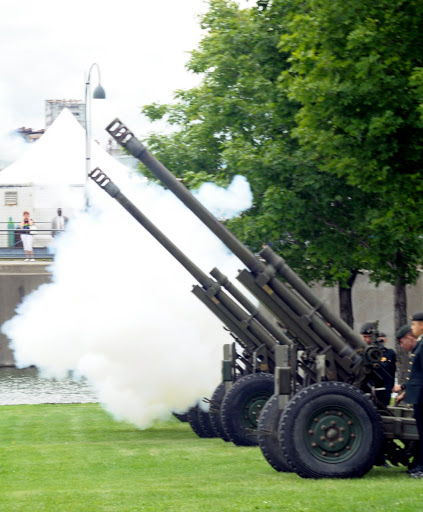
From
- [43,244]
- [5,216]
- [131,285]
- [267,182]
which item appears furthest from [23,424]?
[5,216]

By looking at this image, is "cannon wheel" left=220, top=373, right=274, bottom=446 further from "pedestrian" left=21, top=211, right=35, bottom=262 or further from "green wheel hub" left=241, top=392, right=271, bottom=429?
"pedestrian" left=21, top=211, right=35, bottom=262

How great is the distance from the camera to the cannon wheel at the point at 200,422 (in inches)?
701

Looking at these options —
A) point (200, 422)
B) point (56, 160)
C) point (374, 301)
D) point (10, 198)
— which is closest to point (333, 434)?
point (200, 422)

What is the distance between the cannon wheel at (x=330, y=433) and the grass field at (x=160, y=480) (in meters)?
0.20

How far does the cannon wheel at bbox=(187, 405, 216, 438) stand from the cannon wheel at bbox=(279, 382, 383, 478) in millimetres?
6372

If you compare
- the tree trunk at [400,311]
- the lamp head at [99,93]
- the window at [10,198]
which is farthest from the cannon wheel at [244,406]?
the window at [10,198]

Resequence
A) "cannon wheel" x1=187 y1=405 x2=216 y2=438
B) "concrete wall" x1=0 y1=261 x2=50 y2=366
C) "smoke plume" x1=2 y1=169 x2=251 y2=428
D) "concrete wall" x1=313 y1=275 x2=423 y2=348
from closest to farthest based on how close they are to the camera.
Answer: "cannon wheel" x1=187 y1=405 x2=216 y2=438 → "smoke plume" x1=2 y1=169 x2=251 y2=428 → "concrete wall" x1=0 y1=261 x2=50 y2=366 → "concrete wall" x1=313 y1=275 x2=423 y2=348

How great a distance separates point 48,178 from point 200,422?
27044 mm

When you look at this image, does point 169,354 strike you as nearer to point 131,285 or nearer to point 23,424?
point 131,285

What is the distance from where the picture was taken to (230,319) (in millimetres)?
17062

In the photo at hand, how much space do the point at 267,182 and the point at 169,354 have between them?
493 centimetres

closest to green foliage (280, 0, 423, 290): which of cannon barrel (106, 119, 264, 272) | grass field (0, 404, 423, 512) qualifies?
cannon barrel (106, 119, 264, 272)

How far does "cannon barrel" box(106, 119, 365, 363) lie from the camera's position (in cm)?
1242

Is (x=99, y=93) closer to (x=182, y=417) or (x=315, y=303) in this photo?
(x=182, y=417)
